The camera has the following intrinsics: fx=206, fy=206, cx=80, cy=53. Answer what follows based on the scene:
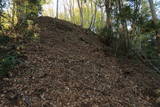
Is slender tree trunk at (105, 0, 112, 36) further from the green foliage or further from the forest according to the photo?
the green foliage

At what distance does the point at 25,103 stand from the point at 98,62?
11.2ft

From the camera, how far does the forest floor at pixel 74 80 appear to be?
5.07 m

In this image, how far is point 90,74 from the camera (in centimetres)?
640

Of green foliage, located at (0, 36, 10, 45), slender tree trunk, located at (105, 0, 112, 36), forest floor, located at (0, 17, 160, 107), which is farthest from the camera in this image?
slender tree trunk, located at (105, 0, 112, 36)

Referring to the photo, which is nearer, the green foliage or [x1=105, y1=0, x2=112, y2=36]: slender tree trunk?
the green foliage

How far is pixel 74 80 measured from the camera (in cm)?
584

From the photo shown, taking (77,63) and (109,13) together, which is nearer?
(77,63)

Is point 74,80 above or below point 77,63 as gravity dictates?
below

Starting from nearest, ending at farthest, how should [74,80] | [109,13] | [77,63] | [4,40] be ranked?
[74,80] < [77,63] < [4,40] < [109,13]

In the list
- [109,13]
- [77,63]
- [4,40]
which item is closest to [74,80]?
[77,63]

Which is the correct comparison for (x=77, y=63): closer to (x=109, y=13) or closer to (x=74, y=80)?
(x=74, y=80)

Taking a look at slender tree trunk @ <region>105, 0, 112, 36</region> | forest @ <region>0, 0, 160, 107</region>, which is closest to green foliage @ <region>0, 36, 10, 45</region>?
forest @ <region>0, 0, 160, 107</region>

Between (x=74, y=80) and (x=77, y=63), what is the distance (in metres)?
1.18

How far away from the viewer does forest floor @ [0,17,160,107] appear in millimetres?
5066
